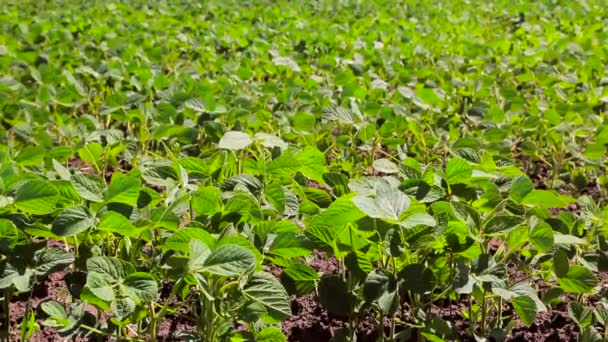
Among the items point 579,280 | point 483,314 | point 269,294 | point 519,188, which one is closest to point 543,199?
point 519,188

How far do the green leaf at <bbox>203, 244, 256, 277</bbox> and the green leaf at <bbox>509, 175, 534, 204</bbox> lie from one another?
0.62m

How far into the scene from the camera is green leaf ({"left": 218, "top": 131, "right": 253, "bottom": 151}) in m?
1.74

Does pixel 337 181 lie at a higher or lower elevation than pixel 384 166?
higher

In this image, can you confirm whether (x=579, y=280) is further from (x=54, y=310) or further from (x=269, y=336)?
(x=54, y=310)

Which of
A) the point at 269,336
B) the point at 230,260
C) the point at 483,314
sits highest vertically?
the point at 230,260

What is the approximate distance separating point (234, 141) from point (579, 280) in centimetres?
89

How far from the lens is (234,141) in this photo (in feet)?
5.85

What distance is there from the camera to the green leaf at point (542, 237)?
1.34 m

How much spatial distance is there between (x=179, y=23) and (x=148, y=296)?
4231mm

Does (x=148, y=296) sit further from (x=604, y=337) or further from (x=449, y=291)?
(x=604, y=337)

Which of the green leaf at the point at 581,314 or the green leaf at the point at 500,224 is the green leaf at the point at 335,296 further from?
the green leaf at the point at 581,314

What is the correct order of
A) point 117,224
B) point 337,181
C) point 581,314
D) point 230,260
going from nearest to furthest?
point 230,260 < point 117,224 < point 581,314 < point 337,181

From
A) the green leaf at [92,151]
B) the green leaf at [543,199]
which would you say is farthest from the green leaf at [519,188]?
the green leaf at [92,151]

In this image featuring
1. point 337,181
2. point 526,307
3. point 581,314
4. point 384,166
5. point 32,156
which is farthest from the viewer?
point 384,166
